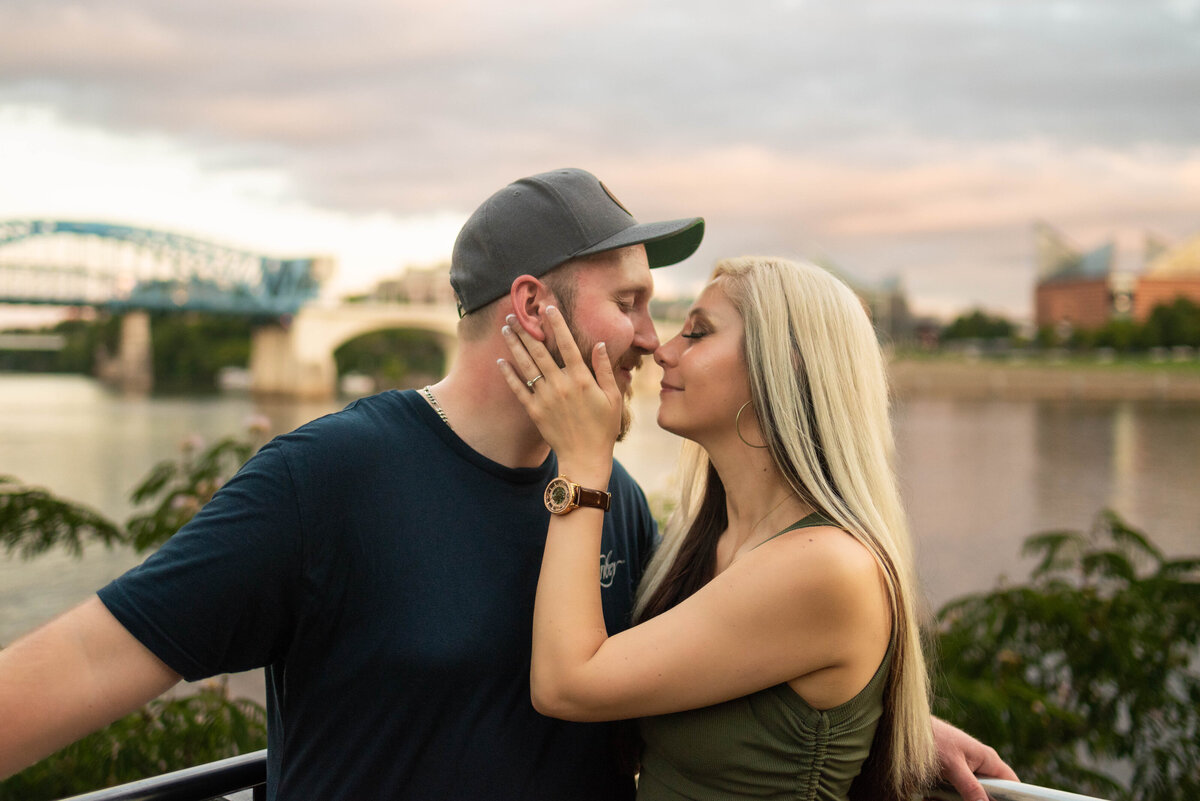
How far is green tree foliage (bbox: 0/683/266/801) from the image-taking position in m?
2.98

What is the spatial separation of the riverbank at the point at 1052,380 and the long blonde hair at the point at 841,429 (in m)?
55.1

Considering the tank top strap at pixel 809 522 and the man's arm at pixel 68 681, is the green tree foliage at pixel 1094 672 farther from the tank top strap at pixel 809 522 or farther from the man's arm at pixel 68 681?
the man's arm at pixel 68 681

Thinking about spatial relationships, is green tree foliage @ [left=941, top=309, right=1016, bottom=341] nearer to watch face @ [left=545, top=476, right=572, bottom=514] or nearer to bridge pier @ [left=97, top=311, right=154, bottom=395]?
bridge pier @ [left=97, top=311, right=154, bottom=395]

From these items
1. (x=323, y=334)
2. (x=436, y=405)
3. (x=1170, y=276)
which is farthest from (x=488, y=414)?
(x=1170, y=276)

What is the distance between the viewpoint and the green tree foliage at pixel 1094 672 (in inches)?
Answer: 155

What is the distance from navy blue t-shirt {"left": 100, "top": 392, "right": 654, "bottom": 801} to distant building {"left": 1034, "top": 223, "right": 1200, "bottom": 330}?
95.7 metres

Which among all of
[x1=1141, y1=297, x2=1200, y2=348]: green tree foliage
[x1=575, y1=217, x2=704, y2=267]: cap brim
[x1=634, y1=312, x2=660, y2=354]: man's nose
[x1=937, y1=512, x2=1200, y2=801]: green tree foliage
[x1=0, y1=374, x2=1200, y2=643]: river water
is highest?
[x1=575, y1=217, x2=704, y2=267]: cap brim

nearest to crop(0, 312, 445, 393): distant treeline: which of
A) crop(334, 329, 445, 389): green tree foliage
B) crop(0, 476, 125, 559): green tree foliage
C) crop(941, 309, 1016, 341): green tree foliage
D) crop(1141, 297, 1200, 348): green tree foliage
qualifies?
crop(334, 329, 445, 389): green tree foliage

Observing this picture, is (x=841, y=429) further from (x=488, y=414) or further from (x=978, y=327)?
(x=978, y=327)

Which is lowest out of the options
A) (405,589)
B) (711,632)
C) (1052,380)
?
(1052,380)

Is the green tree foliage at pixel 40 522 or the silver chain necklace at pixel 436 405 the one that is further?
the green tree foliage at pixel 40 522

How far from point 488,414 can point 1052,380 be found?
65.7 meters

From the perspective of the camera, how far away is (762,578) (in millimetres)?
1658

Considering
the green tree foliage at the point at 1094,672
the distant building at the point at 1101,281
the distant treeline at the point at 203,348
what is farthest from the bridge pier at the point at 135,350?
the distant building at the point at 1101,281
